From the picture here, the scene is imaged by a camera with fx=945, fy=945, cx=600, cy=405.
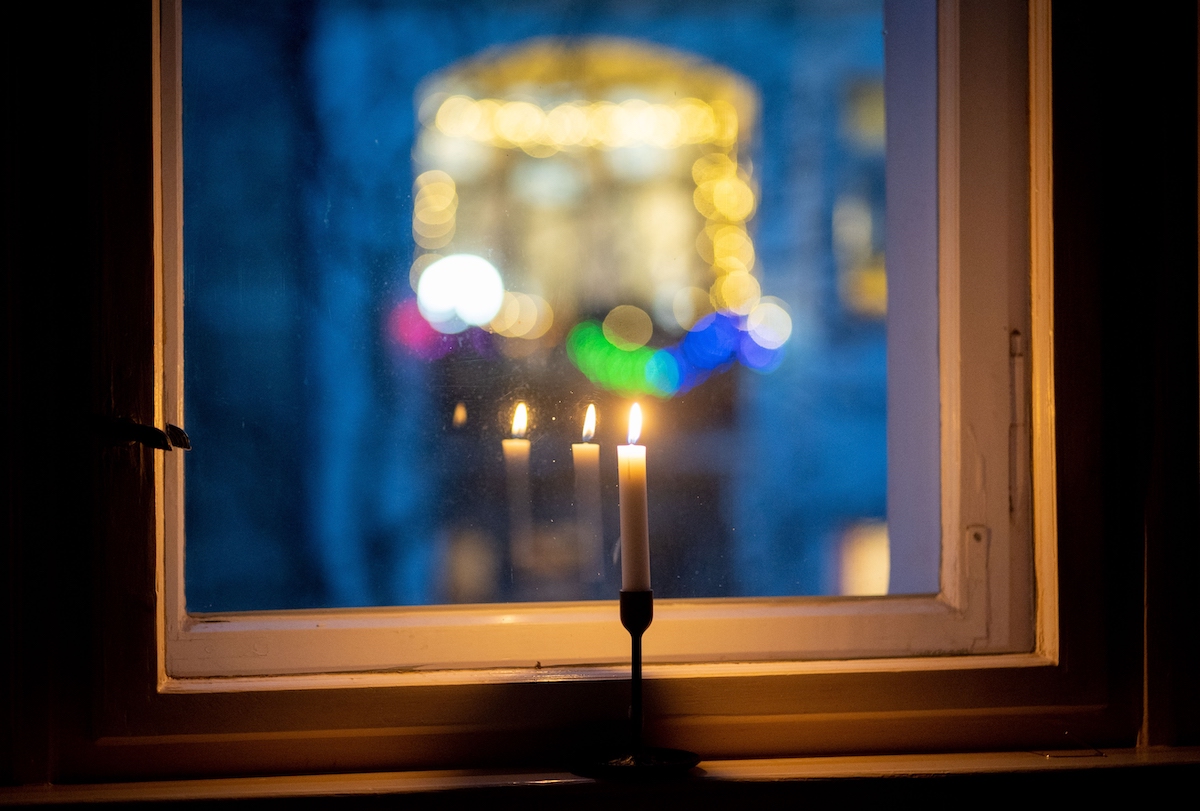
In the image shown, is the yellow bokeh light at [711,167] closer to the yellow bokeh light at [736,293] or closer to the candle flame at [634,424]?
the yellow bokeh light at [736,293]

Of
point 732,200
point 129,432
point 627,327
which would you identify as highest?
point 732,200

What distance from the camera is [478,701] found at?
34.0 inches

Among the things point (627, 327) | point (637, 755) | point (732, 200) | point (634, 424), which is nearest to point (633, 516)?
point (634, 424)

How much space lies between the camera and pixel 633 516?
30.0 inches

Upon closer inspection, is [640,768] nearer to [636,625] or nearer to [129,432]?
[636,625]

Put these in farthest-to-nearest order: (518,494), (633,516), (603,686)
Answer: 1. (518,494)
2. (603,686)
3. (633,516)

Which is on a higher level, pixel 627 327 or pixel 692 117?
pixel 692 117

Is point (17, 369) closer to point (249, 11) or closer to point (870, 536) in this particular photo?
point (249, 11)

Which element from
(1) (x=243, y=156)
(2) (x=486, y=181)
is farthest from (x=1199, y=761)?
(1) (x=243, y=156)

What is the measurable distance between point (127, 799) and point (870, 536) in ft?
2.48

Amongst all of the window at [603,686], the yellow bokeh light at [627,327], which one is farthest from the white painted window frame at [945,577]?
the yellow bokeh light at [627,327]

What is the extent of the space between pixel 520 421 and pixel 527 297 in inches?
5.2

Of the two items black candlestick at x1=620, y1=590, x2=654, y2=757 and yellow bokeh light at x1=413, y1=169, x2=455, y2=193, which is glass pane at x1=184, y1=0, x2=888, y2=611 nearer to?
yellow bokeh light at x1=413, y1=169, x2=455, y2=193

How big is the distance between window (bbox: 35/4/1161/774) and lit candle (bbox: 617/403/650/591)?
Answer: 6.3 inches
